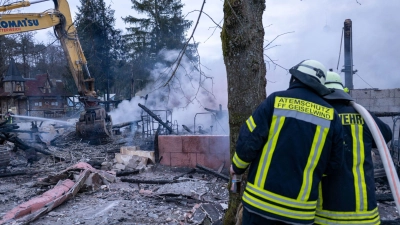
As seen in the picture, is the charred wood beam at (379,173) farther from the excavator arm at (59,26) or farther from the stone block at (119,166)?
the excavator arm at (59,26)

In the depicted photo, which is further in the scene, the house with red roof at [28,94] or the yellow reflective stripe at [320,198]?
the house with red roof at [28,94]

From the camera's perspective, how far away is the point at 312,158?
2363mm

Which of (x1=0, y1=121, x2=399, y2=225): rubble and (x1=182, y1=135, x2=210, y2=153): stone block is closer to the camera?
(x1=0, y1=121, x2=399, y2=225): rubble

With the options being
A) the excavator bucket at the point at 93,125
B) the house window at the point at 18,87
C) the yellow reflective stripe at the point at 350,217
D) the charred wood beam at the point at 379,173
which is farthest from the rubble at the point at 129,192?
the house window at the point at 18,87

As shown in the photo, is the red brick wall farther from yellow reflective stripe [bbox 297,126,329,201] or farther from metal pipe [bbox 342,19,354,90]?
metal pipe [bbox 342,19,354,90]

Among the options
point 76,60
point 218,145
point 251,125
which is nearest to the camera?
point 251,125

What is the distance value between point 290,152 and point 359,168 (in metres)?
0.63

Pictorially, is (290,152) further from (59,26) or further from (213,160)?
(59,26)

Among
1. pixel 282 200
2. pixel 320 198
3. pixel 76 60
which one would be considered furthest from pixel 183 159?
pixel 76 60

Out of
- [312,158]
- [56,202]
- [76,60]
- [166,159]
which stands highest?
[76,60]

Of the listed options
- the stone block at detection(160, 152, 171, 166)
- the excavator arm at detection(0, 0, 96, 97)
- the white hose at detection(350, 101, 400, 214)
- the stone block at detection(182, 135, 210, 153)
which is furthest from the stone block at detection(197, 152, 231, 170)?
the white hose at detection(350, 101, 400, 214)

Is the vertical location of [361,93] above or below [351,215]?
above

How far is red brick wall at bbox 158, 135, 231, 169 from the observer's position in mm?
8117

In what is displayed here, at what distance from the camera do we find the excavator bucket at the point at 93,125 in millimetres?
14250
